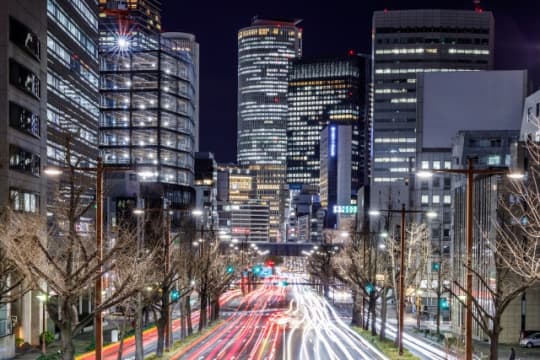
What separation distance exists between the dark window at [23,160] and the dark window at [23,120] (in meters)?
1.51

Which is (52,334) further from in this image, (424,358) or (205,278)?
(424,358)

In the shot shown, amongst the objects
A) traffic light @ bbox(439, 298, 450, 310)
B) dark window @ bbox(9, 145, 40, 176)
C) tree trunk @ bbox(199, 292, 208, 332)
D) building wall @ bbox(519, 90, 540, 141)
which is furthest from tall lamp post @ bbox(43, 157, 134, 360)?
building wall @ bbox(519, 90, 540, 141)

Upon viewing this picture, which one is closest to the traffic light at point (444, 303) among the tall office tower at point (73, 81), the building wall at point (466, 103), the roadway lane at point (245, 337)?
the roadway lane at point (245, 337)

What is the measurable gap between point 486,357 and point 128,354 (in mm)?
23698

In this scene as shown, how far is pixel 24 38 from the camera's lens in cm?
5162

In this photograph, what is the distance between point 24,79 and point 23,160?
5510 millimetres

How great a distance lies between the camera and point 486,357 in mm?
50125

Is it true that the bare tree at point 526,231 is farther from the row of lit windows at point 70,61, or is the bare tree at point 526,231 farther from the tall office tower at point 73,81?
the row of lit windows at point 70,61

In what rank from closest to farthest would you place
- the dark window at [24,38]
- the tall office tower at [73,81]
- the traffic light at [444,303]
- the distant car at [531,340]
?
1. the dark window at [24,38]
2. the distant car at [531,340]
3. the traffic light at [444,303]
4. the tall office tower at [73,81]

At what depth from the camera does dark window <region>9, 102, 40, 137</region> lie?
163 feet

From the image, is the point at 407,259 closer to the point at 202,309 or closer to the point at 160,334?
the point at 202,309

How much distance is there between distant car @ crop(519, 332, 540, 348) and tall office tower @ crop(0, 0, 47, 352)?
37240 mm

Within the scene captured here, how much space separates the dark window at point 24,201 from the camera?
49.0 metres

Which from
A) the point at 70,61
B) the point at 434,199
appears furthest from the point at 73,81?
the point at 434,199
